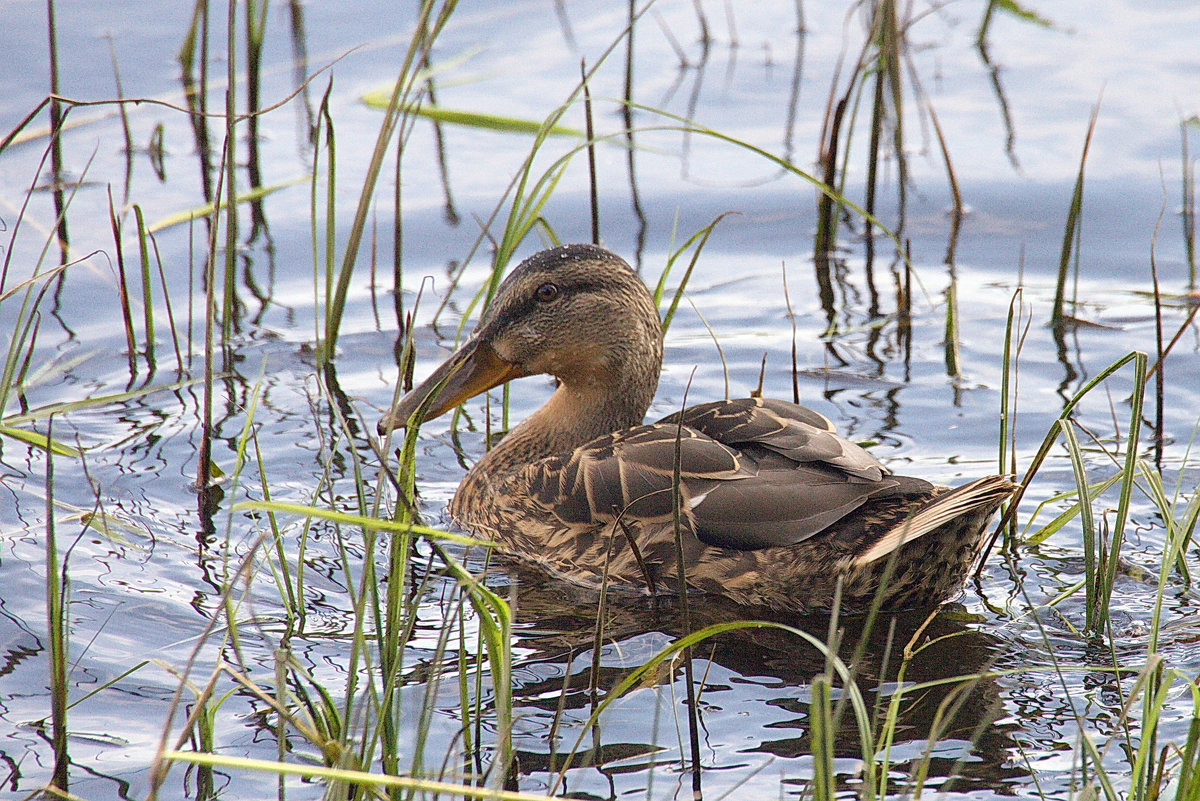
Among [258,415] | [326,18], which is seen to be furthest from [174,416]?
[326,18]

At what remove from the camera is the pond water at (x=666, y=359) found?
11.4ft

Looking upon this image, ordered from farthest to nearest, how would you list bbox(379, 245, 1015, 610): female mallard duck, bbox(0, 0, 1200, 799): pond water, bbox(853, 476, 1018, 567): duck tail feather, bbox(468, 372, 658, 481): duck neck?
bbox(468, 372, 658, 481): duck neck < bbox(379, 245, 1015, 610): female mallard duck < bbox(853, 476, 1018, 567): duck tail feather < bbox(0, 0, 1200, 799): pond water

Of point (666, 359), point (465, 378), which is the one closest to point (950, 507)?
point (465, 378)

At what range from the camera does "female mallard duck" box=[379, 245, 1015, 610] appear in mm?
4020

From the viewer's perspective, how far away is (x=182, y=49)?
8.27 m

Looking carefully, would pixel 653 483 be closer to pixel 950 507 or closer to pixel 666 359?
pixel 950 507

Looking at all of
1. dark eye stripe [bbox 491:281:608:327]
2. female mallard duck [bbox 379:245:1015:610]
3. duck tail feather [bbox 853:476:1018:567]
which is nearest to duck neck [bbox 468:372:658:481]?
female mallard duck [bbox 379:245:1015:610]

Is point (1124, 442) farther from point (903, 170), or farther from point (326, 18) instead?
point (326, 18)

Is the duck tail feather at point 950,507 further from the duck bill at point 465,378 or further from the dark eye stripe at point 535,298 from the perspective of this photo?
the duck bill at point 465,378

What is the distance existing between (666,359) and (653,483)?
6.73ft

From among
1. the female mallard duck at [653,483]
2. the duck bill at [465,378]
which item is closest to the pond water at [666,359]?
the female mallard duck at [653,483]

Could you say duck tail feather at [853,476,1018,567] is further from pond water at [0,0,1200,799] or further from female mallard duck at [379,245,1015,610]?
pond water at [0,0,1200,799]

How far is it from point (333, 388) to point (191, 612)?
1841 mm

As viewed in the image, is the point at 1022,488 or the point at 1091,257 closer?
the point at 1022,488
